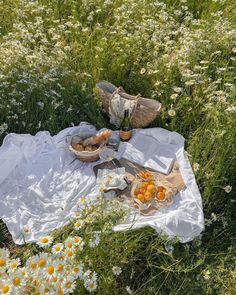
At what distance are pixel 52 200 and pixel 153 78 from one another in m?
1.89

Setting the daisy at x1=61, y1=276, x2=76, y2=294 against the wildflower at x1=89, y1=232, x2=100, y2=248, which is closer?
the daisy at x1=61, y1=276, x2=76, y2=294

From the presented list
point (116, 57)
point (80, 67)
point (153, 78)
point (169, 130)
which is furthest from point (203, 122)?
point (80, 67)

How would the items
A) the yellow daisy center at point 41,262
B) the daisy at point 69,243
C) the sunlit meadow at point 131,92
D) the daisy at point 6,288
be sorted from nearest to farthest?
the daisy at point 6,288 < the yellow daisy center at point 41,262 < the daisy at point 69,243 < the sunlit meadow at point 131,92

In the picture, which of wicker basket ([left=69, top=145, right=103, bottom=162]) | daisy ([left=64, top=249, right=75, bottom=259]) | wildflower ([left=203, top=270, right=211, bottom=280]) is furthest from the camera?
wicker basket ([left=69, top=145, right=103, bottom=162])

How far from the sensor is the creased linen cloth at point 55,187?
10.1ft

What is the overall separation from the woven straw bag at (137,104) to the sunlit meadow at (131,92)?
153mm

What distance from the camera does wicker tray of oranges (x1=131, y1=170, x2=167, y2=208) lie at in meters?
3.28

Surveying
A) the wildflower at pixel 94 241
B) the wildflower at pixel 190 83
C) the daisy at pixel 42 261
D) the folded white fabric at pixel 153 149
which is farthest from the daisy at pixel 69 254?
the wildflower at pixel 190 83

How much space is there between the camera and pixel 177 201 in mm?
3297

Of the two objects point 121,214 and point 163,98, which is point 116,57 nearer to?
point 163,98

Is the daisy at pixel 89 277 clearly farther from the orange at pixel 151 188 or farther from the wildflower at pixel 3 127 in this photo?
the wildflower at pixel 3 127

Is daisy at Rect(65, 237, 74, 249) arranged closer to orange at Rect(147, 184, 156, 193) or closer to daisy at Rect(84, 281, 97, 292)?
daisy at Rect(84, 281, 97, 292)

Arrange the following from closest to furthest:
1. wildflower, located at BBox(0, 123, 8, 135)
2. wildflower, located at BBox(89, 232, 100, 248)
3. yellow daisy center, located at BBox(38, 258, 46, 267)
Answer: yellow daisy center, located at BBox(38, 258, 46, 267), wildflower, located at BBox(89, 232, 100, 248), wildflower, located at BBox(0, 123, 8, 135)

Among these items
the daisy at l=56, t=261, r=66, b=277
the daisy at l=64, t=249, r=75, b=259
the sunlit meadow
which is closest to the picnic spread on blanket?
the sunlit meadow
